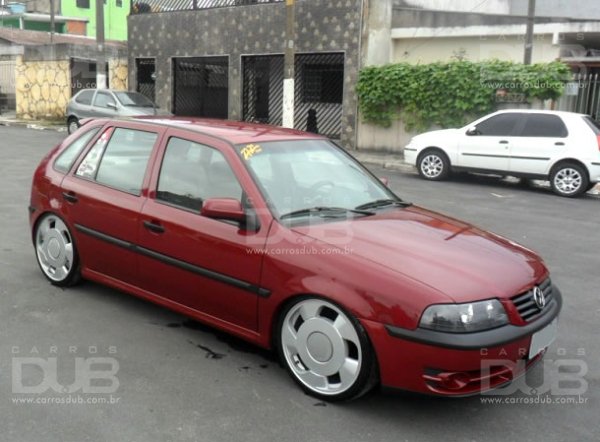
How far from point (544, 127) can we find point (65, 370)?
33.9ft

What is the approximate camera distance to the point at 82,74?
25.2m

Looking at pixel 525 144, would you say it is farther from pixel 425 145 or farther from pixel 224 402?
pixel 224 402

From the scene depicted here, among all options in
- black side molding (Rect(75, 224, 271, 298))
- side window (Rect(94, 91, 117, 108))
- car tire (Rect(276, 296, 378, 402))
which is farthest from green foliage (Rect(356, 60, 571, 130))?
car tire (Rect(276, 296, 378, 402))

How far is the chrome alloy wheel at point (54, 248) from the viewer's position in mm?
4867

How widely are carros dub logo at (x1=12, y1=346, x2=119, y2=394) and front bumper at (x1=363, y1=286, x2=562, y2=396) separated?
1568 millimetres

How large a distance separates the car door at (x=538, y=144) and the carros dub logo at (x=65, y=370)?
9.68 meters

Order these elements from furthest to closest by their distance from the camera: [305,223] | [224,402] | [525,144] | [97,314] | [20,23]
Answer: [20,23] → [525,144] → [97,314] → [305,223] → [224,402]

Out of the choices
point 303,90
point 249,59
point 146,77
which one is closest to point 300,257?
point 303,90

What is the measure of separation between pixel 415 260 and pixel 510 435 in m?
1.00

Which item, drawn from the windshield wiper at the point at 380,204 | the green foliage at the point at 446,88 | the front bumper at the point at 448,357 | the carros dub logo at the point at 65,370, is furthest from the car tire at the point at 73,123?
the front bumper at the point at 448,357

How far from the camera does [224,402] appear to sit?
10.9 ft

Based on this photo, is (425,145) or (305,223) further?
(425,145)

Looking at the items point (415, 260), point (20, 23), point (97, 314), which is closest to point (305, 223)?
point (415, 260)

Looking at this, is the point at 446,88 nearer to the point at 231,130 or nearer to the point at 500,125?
the point at 500,125
